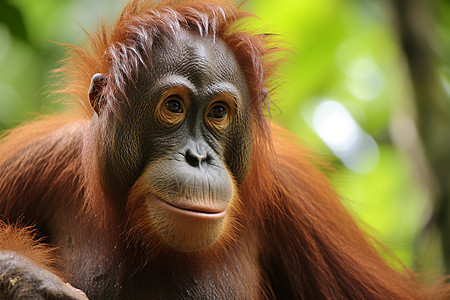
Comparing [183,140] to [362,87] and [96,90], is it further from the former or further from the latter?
[362,87]

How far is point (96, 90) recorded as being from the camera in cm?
262

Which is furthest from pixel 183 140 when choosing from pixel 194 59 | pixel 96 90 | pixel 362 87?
pixel 362 87

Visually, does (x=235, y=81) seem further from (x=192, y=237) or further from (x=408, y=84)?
(x=408, y=84)

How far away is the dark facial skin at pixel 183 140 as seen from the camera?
231 cm

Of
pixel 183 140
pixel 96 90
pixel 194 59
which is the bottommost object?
pixel 183 140

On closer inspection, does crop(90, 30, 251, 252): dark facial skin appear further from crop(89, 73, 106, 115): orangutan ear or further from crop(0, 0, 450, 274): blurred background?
crop(0, 0, 450, 274): blurred background

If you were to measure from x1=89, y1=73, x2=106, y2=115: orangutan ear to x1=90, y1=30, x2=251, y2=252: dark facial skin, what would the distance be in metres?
0.02

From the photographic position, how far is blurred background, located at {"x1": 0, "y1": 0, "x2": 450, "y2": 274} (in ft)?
12.6

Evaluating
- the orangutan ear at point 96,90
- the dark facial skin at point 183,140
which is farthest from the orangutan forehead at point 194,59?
the orangutan ear at point 96,90

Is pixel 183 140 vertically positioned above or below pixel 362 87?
below

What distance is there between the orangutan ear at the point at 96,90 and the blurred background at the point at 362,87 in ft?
1.24

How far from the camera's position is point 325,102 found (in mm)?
6418

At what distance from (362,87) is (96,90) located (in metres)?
4.72

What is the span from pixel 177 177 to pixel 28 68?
3178 millimetres
